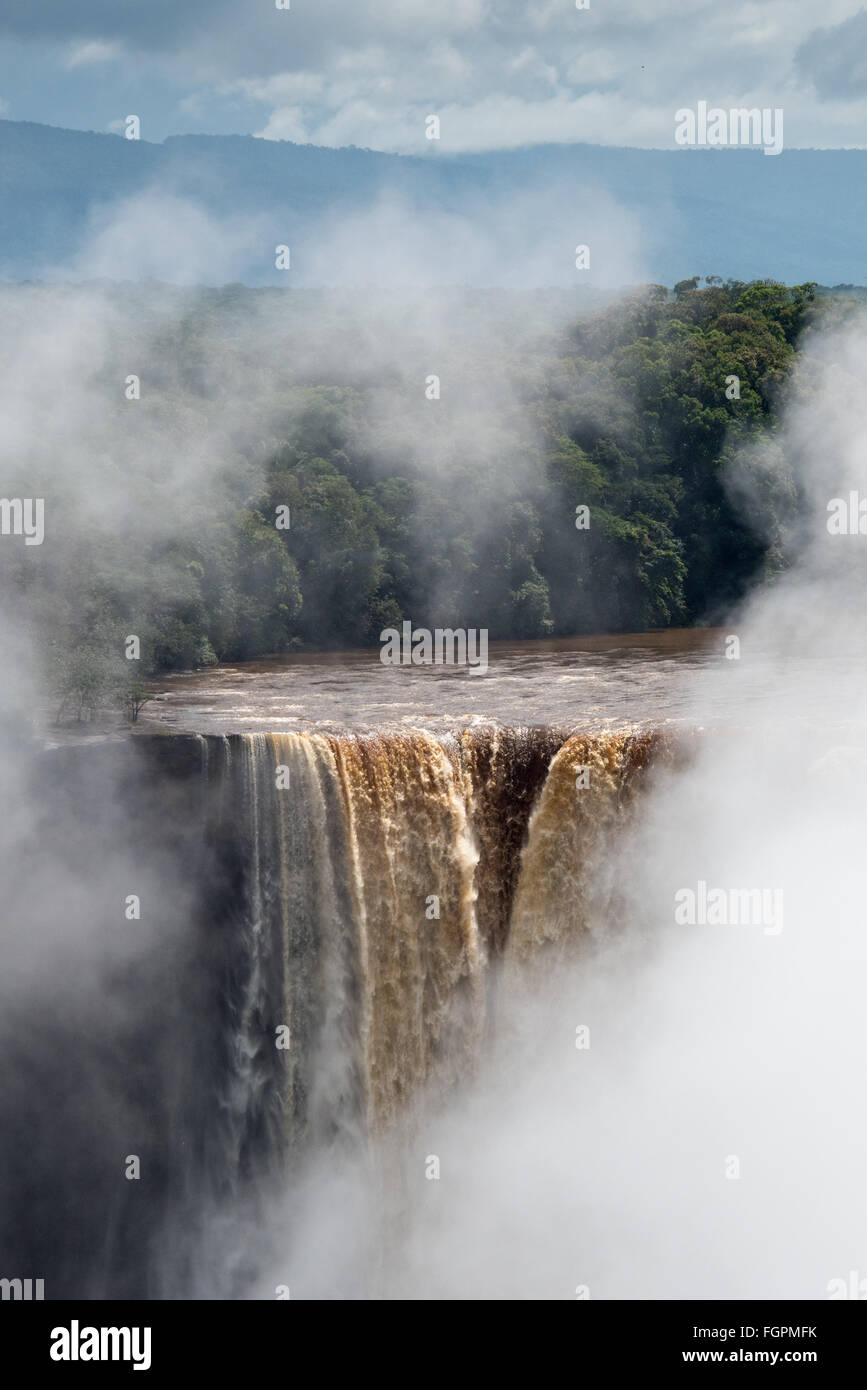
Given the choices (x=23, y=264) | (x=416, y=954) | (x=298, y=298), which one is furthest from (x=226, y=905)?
(x=23, y=264)

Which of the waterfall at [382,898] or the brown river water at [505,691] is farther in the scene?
the brown river water at [505,691]

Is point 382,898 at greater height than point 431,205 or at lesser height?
lesser

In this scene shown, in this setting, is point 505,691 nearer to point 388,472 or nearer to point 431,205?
point 388,472

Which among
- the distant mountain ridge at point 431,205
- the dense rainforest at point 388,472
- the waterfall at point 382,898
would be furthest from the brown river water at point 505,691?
the distant mountain ridge at point 431,205

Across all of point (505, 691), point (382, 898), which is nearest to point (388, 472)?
point (505, 691)

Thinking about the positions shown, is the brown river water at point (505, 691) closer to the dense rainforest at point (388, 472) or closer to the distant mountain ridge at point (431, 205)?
the dense rainforest at point (388, 472)
